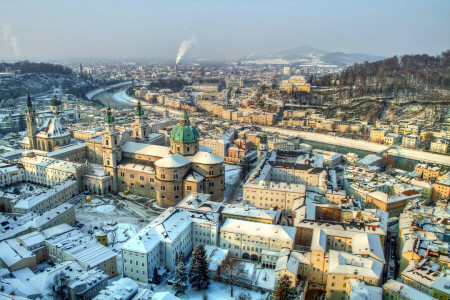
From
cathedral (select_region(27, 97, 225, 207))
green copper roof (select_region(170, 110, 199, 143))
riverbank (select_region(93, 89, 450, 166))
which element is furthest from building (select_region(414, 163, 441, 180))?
green copper roof (select_region(170, 110, 199, 143))

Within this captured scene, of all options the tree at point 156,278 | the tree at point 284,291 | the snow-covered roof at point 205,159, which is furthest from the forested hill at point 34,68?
the tree at point 284,291

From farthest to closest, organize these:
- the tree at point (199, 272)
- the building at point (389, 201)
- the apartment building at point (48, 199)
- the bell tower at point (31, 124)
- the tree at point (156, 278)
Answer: the bell tower at point (31, 124) → the building at point (389, 201) → the apartment building at point (48, 199) → the tree at point (156, 278) → the tree at point (199, 272)

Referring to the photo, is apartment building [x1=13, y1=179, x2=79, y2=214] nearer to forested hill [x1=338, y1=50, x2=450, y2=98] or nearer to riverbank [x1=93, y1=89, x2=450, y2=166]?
riverbank [x1=93, y1=89, x2=450, y2=166]

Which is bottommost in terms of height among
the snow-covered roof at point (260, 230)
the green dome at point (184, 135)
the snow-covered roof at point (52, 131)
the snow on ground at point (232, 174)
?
the snow on ground at point (232, 174)

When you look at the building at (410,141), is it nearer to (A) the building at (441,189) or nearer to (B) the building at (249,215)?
(A) the building at (441,189)

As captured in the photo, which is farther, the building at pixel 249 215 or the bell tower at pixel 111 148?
the bell tower at pixel 111 148

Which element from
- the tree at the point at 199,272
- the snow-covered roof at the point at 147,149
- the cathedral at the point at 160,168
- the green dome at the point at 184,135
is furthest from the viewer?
the snow-covered roof at the point at 147,149
